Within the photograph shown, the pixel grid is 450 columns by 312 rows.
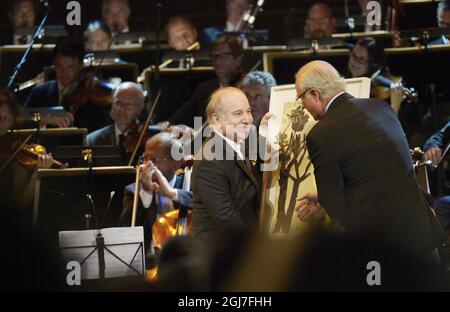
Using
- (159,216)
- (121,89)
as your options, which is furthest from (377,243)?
(121,89)

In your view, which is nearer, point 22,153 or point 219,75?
point 22,153

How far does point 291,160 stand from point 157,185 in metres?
1.09

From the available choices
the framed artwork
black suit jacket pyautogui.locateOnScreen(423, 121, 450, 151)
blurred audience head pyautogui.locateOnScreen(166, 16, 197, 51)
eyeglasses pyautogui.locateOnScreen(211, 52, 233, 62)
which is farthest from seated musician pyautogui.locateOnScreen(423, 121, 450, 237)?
blurred audience head pyautogui.locateOnScreen(166, 16, 197, 51)

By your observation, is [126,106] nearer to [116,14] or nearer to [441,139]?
[441,139]

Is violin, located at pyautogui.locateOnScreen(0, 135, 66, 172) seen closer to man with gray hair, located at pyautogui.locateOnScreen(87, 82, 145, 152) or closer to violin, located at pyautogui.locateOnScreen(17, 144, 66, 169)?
violin, located at pyautogui.locateOnScreen(17, 144, 66, 169)

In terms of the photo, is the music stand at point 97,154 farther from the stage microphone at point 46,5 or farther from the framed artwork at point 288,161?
the stage microphone at point 46,5

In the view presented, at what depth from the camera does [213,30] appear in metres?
8.41

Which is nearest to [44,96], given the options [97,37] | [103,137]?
[103,137]

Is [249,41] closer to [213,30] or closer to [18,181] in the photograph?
[213,30]

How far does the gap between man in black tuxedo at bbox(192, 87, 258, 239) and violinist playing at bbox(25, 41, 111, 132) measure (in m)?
2.88

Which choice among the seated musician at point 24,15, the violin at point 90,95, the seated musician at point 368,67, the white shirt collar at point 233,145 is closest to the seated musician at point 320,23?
the seated musician at point 368,67

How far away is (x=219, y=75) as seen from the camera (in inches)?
245

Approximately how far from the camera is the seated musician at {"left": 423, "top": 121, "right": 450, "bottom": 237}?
507cm

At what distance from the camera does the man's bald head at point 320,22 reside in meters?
7.45
